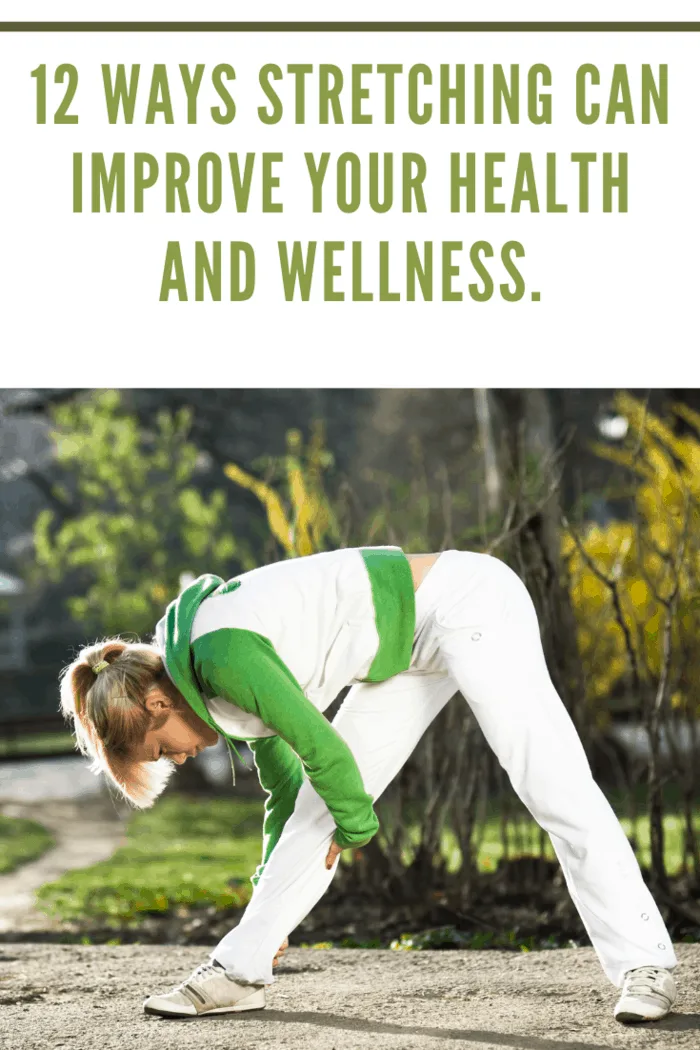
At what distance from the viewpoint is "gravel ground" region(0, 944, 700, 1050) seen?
2.74 m

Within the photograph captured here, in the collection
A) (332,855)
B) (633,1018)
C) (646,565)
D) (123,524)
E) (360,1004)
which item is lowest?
(360,1004)

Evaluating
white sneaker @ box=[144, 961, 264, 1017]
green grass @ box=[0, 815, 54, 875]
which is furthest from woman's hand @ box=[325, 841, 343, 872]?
green grass @ box=[0, 815, 54, 875]

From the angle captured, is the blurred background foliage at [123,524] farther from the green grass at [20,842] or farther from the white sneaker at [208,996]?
the white sneaker at [208,996]

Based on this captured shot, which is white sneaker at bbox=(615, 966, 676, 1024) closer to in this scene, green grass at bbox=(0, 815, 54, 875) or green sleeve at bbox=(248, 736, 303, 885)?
green sleeve at bbox=(248, 736, 303, 885)

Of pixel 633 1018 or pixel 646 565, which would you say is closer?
pixel 633 1018

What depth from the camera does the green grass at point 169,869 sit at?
520 centimetres

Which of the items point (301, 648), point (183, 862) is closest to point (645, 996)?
point (301, 648)

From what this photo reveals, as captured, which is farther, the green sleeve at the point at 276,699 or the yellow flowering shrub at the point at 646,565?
the yellow flowering shrub at the point at 646,565

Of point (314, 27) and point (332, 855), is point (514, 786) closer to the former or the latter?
point (332, 855)

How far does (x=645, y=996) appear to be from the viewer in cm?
272

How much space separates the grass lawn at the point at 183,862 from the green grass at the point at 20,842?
0.51 metres

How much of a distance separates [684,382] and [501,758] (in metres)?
2.02

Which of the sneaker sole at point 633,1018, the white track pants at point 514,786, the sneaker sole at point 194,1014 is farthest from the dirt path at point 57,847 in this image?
the sneaker sole at point 633,1018

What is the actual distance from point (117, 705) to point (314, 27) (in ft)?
7.78
